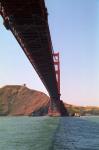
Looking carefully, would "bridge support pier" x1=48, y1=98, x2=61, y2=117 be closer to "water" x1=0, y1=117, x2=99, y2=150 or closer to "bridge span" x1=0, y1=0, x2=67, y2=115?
"water" x1=0, y1=117, x2=99, y2=150

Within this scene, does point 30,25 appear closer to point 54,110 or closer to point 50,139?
point 50,139

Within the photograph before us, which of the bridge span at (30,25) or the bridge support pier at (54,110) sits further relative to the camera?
the bridge support pier at (54,110)

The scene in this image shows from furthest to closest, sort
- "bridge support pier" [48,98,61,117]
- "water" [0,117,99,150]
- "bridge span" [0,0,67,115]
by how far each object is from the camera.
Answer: "bridge support pier" [48,98,61,117]
"water" [0,117,99,150]
"bridge span" [0,0,67,115]

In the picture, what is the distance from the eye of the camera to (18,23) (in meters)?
26.8

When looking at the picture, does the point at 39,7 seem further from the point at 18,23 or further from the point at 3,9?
the point at 18,23

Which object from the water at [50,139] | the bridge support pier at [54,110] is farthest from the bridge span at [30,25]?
the bridge support pier at [54,110]

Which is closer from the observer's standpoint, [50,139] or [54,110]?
[50,139]

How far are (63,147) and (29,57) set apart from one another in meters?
12.6

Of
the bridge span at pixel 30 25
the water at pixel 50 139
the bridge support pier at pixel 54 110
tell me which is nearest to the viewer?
the bridge span at pixel 30 25

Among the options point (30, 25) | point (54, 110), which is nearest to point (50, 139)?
point (30, 25)

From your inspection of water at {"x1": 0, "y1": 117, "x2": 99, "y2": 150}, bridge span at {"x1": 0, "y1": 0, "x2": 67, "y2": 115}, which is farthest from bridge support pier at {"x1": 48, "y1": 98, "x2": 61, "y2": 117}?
bridge span at {"x1": 0, "y1": 0, "x2": 67, "y2": 115}

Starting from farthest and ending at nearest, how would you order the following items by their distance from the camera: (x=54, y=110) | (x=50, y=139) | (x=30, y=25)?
(x=54, y=110), (x=50, y=139), (x=30, y=25)

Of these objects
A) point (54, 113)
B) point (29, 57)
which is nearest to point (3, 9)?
point (29, 57)

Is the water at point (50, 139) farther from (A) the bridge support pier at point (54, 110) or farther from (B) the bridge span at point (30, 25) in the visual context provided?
(A) the bridge support pier at point (54, 110)
